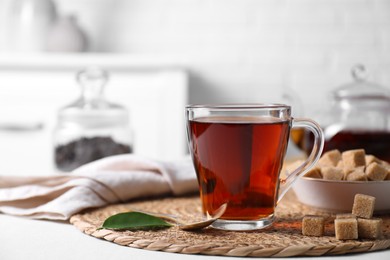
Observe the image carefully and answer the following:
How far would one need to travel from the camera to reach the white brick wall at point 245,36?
132 inches

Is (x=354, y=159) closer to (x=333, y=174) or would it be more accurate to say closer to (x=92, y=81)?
(x=333, y=174)

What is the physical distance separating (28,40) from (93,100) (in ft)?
4.51

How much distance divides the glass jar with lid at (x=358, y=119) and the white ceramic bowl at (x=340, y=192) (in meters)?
0.41

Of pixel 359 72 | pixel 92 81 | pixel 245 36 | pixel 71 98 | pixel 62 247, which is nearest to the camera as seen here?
pixel 62 247

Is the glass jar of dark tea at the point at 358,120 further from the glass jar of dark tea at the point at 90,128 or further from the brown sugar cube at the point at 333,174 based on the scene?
the glass jar of dark tea at the point at 90,128

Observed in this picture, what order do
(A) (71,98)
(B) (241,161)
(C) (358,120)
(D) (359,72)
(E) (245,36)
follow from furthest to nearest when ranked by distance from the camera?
(E) (245,36) → (A) (71,98) → (D) (359,72) → (C) (358,120) → (B) (241,161)

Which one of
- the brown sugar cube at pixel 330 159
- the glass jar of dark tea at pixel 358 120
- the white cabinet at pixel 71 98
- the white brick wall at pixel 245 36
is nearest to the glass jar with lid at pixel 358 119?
the glass jar of dark tea at pixel 358 120

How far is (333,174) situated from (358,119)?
58cm

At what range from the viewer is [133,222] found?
911 mm

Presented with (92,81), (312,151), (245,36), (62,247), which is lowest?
(62,247)

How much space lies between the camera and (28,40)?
3178mm

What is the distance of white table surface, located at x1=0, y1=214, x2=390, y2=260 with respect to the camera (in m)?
0.78

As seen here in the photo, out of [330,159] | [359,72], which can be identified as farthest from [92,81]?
[330,159]

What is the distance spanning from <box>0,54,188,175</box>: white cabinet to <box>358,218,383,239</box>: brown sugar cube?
2.28 meters
